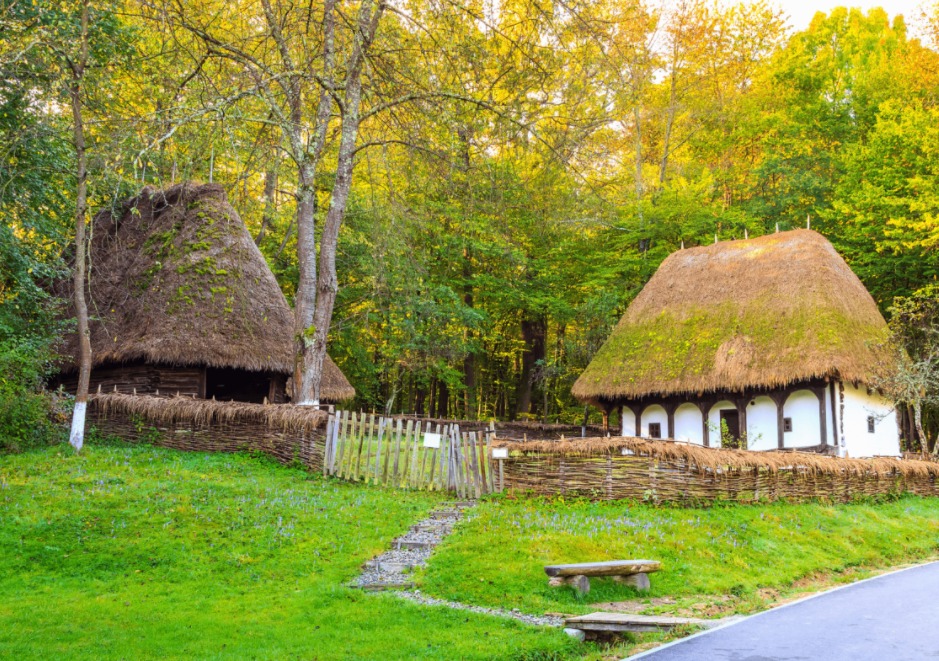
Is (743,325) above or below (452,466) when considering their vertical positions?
above

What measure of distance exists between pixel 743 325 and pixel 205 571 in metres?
20.2

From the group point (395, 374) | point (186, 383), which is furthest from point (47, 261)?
point (395, 374)

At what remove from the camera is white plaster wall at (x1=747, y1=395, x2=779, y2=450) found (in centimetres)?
2464

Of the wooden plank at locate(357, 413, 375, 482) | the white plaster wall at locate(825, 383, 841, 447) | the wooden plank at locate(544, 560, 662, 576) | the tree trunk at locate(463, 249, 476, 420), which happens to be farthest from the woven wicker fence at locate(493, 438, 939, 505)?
the tree trunk at locate(463, 249, 476, 420)

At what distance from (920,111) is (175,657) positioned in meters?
31.5

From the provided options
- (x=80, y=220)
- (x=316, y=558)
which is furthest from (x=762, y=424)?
(x=80, y=220)

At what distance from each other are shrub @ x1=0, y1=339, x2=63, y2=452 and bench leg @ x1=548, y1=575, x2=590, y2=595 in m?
13.3

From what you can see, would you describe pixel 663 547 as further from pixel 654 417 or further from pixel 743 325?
pixel 654 417

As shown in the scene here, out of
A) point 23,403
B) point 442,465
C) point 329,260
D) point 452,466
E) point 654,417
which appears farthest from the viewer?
point 654,417

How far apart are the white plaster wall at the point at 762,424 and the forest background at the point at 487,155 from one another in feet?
27.3

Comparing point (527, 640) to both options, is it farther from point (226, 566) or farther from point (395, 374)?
point (395, 374)

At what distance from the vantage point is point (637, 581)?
31.8 feet

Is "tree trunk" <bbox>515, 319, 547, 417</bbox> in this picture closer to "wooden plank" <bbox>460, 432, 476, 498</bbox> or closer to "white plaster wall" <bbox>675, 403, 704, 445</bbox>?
"white plaster wall" <bbox>675, 403, 704, 445</bbox>

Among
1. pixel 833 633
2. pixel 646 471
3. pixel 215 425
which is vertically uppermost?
pixel 215 425
